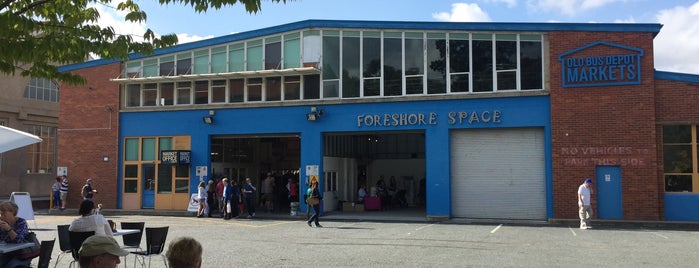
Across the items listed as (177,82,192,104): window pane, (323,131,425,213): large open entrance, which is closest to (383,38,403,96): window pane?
(323,131,425,213): large open entrance

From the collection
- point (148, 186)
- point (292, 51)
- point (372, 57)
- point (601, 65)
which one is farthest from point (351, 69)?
point (148, 186)

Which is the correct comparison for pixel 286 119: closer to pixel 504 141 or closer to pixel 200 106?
pixel 200 106

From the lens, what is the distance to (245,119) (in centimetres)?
2398

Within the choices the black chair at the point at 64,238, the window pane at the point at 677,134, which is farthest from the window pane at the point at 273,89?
the black chair at the point at 64,238

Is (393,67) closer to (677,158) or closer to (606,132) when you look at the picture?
(606,132)

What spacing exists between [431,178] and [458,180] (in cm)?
95

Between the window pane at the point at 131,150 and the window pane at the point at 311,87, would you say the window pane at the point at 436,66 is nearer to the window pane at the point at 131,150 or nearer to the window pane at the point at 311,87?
the window pane at the point at 311,87

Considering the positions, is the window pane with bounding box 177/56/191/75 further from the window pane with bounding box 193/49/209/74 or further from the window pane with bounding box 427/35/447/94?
the window pane with bounding box 427/35/447/94

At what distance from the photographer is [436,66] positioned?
21.8 m

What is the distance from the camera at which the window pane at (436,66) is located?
71.2 feet

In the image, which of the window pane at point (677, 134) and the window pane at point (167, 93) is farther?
the window pane at point (167, 93)

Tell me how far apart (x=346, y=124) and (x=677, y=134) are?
1108 centimetres

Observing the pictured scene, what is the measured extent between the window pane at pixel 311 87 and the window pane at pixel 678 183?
40.5ft

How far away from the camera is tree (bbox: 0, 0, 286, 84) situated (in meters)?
6.88
